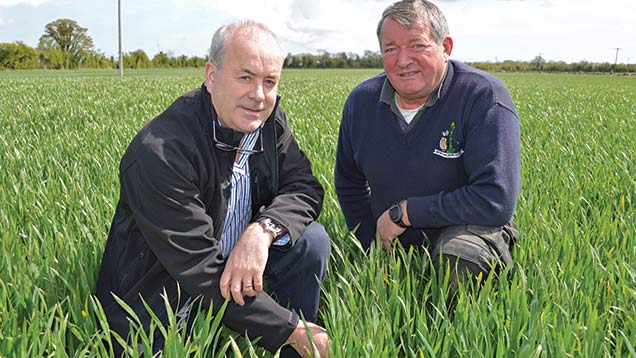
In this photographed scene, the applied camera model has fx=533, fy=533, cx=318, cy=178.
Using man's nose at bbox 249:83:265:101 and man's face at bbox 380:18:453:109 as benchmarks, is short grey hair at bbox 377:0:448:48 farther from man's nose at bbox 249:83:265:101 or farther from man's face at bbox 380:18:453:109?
man's nose at bbox 249:83:265:101

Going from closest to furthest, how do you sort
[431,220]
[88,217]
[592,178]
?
[431,220] < [88,217] < [592,178]

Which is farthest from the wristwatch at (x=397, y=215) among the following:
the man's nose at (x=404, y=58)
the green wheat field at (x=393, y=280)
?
the man's nose at (x=404, y=58)

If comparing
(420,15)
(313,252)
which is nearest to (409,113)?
(420,15)

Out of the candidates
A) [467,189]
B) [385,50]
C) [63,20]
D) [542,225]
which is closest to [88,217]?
[385,50]

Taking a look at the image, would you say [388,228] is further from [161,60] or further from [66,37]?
[66,37]

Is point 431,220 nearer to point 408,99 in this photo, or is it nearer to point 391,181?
point 391,181

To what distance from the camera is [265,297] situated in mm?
1751

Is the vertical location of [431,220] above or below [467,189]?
below

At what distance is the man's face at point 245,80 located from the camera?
1839 mm

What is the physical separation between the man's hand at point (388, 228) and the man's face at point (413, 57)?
1.75 feet

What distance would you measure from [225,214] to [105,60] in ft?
282

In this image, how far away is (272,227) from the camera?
1.91 meters

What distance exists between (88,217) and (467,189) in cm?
186

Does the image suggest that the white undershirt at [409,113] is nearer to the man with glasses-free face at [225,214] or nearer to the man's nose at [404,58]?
the man's nose at [404,58]
